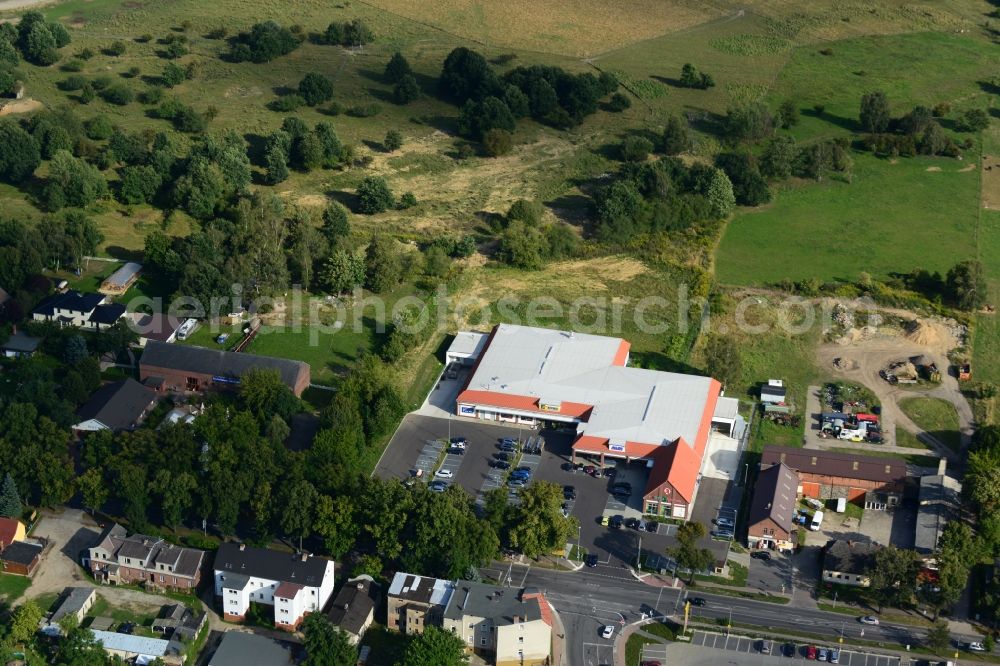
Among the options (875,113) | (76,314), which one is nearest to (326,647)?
(76,314)

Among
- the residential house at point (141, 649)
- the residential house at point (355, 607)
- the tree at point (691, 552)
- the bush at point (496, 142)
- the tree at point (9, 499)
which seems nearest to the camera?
the residential house at point (141, 649)

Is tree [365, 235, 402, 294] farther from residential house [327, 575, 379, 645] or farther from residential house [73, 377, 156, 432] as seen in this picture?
residential house [327, 575, 379, 645]

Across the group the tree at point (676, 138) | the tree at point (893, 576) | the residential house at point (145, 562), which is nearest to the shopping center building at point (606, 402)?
the tree at point (893, 576)

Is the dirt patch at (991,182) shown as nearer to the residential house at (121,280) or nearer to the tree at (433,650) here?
the residential house at (121,280)

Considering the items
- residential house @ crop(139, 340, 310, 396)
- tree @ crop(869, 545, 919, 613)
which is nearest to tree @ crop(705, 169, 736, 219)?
residential house @ crop(139, 340, 310, 396)

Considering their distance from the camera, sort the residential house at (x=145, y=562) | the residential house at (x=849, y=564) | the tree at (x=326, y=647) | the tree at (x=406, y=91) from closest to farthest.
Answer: the tree at (x=326, y=647) < the residential house at (x=145, y=562) < the residential house at (x=849, y=564) < the tree at (x=406, y=91)

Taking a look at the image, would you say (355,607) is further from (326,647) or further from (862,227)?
(862,227)
